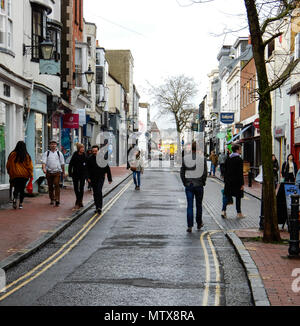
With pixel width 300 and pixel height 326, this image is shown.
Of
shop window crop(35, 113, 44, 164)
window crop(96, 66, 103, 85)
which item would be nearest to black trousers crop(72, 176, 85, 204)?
shop window crop(35, 113, 44, 164)

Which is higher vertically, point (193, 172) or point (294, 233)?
point (193, 172)

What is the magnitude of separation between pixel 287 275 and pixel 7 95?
1265cm

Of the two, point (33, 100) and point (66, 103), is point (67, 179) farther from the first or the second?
point (33, 100)

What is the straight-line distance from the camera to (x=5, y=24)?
17.2 m

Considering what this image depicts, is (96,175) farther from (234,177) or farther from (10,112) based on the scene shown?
(10,112)

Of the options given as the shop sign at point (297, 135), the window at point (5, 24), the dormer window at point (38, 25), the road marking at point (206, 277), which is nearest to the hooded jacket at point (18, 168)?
the window at point (5, 24)

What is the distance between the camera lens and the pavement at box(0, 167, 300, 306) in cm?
667

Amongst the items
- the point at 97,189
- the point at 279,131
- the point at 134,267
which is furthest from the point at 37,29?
the point at 279,131

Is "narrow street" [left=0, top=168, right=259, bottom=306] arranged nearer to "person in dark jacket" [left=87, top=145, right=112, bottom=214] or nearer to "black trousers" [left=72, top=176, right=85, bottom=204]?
"person in dark jacket" [left=87, top=145, right=112, bottom=214]

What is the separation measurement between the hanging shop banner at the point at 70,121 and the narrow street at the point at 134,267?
14599mm

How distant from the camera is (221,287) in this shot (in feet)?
23.2

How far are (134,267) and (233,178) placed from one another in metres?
6.78
